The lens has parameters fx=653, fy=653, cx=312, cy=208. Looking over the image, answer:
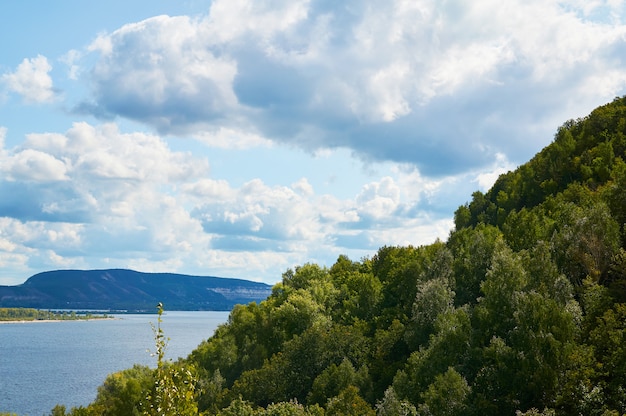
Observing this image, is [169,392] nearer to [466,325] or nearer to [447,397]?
[447,397]

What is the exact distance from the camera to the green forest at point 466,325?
5862 cm

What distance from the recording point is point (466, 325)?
245ft

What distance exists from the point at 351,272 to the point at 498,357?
86316 millimetres

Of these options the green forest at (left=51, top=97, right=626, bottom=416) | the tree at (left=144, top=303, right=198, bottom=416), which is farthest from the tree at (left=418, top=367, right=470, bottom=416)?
the tree at (left=144, top=303, right=198, bottom=416)

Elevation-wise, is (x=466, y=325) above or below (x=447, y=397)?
above

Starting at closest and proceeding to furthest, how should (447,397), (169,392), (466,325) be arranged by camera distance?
(169,392), (447,397), (466,325)

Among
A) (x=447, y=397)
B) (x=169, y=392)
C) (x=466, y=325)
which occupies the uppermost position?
(x=169, y=392)

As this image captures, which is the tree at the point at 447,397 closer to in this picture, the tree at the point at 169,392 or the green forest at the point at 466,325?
the green forest at the point at 466,325

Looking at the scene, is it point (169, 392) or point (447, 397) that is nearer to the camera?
point (169, 392)

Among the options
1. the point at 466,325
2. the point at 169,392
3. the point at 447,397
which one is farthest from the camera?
the point at 466,325

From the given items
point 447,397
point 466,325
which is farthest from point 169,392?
point 466,325

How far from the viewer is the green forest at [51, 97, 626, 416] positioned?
58625mm

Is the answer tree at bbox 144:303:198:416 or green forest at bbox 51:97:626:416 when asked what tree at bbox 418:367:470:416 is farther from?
tree at bbox 144:303:198:416

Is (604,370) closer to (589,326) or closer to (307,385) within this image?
(589,326)
